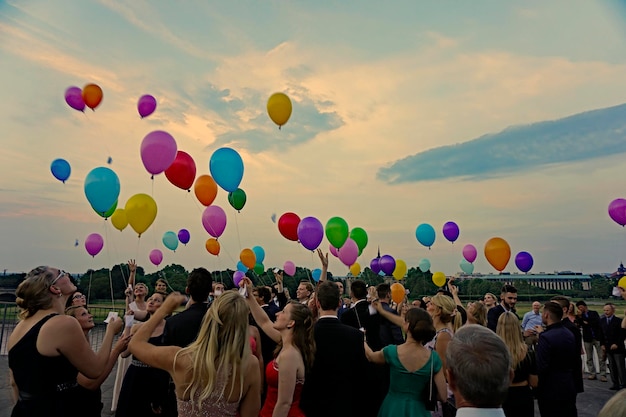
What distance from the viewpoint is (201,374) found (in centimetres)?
226

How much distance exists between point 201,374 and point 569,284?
110m

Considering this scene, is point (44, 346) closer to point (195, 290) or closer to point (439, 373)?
point (195, 290)

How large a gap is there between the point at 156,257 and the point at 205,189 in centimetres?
426

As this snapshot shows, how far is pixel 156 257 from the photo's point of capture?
11.5 m

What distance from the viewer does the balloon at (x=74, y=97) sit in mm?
8430

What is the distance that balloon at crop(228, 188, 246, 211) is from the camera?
9156mm

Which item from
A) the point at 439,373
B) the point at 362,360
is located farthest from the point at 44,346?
the point at 439,373

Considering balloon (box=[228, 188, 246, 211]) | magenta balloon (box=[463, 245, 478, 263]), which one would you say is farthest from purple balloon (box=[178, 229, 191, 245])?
magenta balloon (box=[463, 245, 478, 263])

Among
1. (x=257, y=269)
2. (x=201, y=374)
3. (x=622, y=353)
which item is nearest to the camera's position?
(x=201, y=374)

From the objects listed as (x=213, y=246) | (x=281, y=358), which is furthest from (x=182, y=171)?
(x=281, y=358)

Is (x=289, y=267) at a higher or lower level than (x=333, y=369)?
higher

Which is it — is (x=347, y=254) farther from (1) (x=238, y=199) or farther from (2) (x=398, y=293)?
(1) (x=238, y=199)

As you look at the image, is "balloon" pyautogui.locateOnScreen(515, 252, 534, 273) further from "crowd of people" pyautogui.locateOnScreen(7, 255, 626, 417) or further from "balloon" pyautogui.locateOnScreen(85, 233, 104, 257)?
"balloon" pyautogui.locateOnScreen(85, 233, 104, 257)

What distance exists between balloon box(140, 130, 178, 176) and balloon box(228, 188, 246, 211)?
2368 mm
